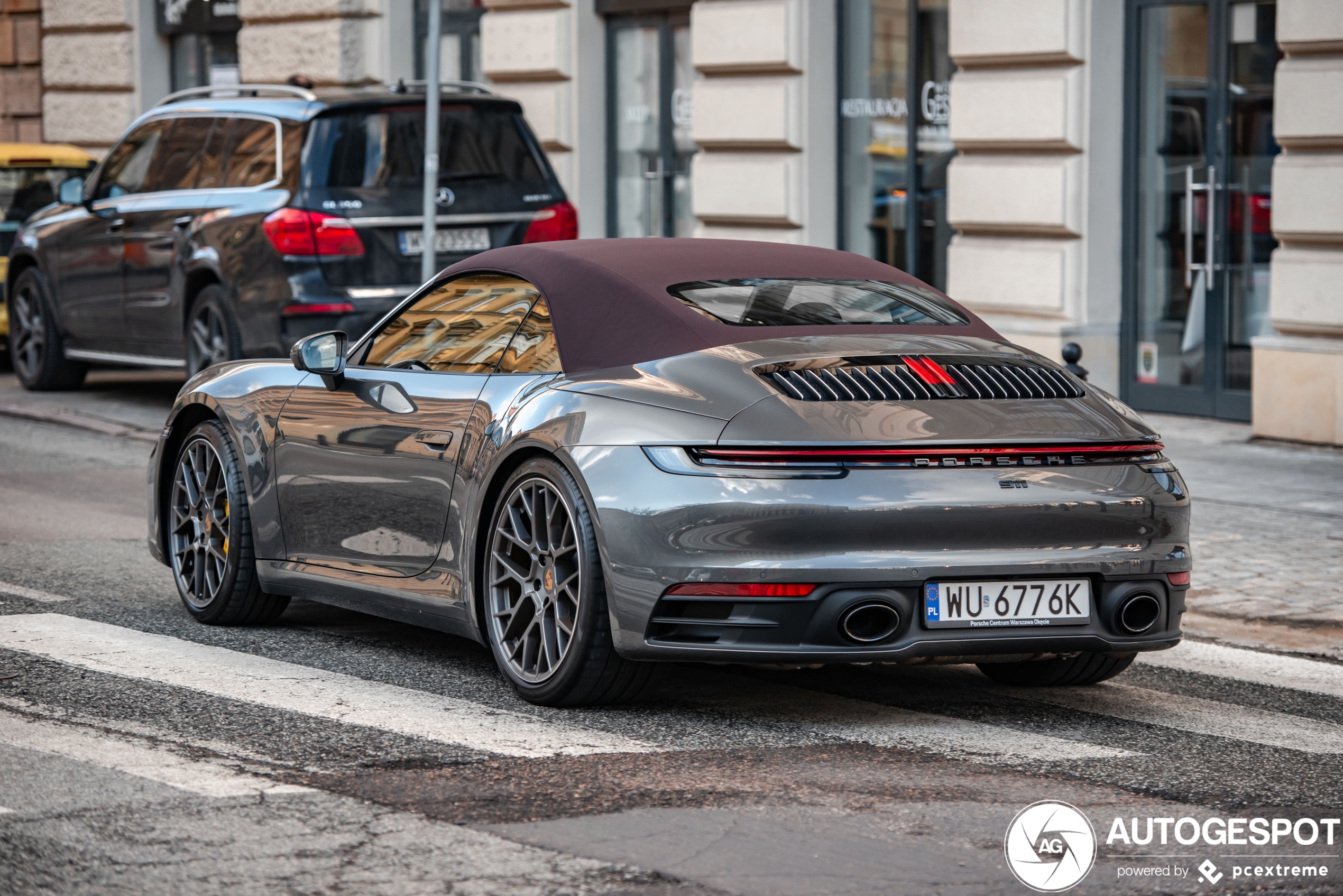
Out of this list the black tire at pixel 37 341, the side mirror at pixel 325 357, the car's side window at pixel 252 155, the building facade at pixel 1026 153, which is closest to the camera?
the side mirror at pixel 325 357

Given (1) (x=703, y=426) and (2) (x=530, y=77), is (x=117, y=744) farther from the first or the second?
(2) (x=530, y=77)

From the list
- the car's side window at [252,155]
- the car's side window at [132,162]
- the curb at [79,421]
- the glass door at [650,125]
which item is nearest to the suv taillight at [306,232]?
the car's side window at [252,155]

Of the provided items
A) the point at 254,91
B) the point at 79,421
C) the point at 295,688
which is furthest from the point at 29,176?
the point at 295,688

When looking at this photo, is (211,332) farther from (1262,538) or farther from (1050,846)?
(1050,846)

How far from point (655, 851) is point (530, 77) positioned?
14372 mm

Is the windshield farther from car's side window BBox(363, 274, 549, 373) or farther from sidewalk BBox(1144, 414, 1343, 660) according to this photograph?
car's side window BBox(363, 274, 549, 373)

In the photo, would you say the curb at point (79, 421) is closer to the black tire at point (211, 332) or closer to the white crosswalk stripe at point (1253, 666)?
the black tire at point (211, 332)

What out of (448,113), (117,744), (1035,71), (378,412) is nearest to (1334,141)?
(1035,71)

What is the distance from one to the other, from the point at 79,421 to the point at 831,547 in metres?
9.42

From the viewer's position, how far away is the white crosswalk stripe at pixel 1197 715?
18.9 feet

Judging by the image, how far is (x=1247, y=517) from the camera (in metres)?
9.91

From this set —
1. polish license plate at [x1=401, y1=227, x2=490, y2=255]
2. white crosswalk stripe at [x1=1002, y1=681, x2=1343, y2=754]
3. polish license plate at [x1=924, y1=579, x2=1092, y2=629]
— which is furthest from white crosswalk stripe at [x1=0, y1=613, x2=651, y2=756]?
polish license plate at [x1=401, y1=227, x2=490, y2=255]

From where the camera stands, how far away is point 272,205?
12.7 meters

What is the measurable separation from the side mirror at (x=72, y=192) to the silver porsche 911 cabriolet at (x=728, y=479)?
8421 mm
